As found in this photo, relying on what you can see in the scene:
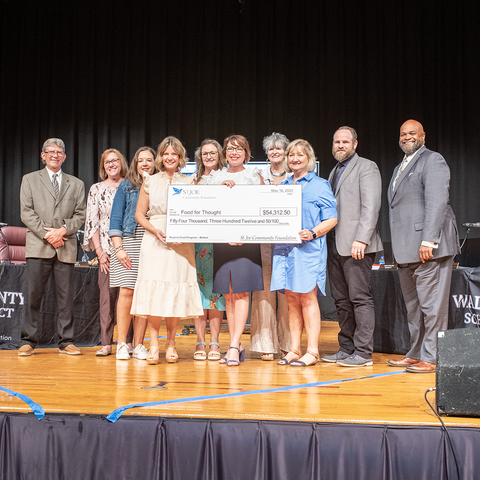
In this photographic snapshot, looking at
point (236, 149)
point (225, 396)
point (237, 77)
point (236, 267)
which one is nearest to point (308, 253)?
point (236, 267)

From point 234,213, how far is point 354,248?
83 cm

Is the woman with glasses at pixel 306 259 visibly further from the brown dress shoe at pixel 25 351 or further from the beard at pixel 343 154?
the brown dress shoe at pixel 25 351

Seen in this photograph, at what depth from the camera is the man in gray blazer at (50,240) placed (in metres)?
3.82

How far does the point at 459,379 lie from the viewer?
6.61 feet

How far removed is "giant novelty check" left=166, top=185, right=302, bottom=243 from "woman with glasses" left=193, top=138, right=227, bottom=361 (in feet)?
0.69

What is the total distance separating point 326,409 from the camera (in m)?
2.14

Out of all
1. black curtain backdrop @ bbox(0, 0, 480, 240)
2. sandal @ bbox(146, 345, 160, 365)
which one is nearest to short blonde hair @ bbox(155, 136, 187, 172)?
sandal @ bbox(146, 345, 160, 365)

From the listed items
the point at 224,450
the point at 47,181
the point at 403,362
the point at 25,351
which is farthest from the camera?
the point at 47,181

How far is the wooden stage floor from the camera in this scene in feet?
6.75

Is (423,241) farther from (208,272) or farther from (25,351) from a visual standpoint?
(25,351)

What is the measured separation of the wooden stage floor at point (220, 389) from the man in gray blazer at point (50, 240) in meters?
0.29

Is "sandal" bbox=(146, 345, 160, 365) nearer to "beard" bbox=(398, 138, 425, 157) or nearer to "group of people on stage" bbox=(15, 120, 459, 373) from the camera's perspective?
"group of people on stage" bbox=(15, 120, 459, 373)

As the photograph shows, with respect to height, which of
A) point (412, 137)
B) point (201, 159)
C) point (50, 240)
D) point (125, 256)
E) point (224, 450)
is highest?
point (412, 137)

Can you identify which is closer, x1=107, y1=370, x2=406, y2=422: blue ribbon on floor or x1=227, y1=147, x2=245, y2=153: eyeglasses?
x1=107, y1=370, x2=406, y2=422: blue ribbon on floor
